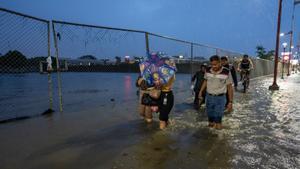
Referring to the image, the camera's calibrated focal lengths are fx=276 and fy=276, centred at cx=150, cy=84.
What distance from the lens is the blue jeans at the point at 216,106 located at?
5.59 m

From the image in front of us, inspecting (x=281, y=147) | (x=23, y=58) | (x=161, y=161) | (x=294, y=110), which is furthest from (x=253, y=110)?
(x=23, y=58)

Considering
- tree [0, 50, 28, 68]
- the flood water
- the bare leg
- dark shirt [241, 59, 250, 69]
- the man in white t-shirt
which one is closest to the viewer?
the flood water

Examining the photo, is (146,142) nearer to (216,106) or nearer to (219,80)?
(216,106)

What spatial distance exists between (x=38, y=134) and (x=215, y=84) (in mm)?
3599

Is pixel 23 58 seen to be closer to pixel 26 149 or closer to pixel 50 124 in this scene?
pixel 50 124

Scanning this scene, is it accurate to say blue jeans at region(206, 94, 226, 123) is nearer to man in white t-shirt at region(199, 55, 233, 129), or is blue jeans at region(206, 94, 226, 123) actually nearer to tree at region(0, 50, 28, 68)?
man in white t-shirt at region(199, 55, 233, 129)

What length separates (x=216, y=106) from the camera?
5.62 metres

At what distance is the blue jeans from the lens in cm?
559

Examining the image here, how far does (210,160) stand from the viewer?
13.1ft

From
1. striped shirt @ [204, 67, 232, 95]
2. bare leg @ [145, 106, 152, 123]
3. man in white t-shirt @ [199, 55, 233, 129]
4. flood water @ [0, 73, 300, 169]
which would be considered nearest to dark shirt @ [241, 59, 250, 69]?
flood water @ [0, 73, 300, 169]

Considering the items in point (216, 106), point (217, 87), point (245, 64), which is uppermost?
point (245, 64)

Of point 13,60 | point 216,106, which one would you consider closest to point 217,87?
point 216,106

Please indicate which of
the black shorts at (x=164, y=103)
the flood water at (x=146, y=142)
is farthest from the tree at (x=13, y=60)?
the black shorts at (x=164, y=103)

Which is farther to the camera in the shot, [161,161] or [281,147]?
[281,147]
